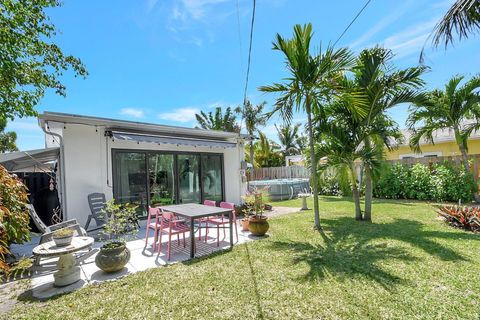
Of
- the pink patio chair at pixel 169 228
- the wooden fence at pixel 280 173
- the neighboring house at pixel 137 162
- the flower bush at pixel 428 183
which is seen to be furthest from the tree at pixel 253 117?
the pink patio chair at pixel 169 228

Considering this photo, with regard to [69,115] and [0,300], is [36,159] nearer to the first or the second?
[69,115]

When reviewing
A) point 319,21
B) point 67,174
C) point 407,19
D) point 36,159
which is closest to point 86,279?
point 67,174

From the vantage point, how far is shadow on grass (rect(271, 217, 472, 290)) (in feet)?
16.3

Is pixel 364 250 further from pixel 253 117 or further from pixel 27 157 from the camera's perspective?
pixel 253 117

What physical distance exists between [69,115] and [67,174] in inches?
80.9

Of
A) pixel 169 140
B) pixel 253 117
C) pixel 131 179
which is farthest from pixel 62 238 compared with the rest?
pixel 253 117

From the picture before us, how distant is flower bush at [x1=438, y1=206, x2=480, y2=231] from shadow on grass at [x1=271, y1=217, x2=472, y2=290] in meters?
0.90

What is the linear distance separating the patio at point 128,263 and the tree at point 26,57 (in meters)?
4.26

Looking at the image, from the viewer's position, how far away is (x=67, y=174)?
848cm

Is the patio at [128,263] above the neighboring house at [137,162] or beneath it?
beneath

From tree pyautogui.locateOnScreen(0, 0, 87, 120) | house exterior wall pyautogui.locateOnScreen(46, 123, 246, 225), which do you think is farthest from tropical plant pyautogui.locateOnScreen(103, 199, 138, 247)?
tree pyautogui.locateOnScreen(0, 0, 87, 120)

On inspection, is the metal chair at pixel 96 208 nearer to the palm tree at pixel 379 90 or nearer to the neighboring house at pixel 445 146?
the palm tree at pixel 379 90

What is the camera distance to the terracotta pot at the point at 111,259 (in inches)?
210

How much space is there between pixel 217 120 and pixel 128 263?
26201 mm
